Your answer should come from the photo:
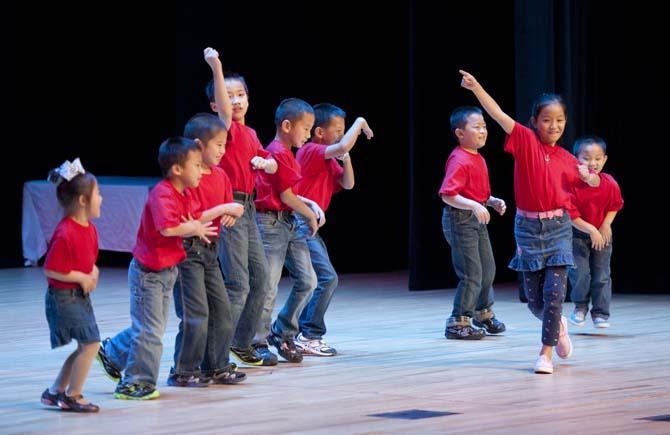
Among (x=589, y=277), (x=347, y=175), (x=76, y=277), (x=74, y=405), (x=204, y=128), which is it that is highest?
(x=204, y=128)

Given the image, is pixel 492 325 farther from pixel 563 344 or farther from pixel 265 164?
pixel 265 164

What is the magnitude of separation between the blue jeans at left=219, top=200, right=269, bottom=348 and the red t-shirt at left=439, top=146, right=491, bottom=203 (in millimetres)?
1509

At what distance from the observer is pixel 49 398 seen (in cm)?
521

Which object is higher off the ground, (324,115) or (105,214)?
(324,115)

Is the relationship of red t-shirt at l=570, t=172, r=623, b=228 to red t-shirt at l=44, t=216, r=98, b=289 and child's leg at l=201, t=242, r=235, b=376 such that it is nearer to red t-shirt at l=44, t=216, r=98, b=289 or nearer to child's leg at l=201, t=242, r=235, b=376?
child's leg at l=201, t=242, r=235, b=376

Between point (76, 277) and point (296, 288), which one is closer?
point (76, 277)

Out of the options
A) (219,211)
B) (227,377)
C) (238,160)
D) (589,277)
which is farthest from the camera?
(589,277)

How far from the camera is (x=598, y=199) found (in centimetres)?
799

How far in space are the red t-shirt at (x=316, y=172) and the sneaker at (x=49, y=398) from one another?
2.03m

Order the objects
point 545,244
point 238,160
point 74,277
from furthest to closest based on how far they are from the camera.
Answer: point 545,244, point 238,160, point 74,277

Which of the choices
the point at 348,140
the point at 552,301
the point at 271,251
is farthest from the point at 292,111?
the point at 552,301

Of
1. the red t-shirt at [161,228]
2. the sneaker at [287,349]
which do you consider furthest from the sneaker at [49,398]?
the sneaker at [287,349]

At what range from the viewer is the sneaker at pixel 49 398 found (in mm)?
5191

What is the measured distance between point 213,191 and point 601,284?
3.20 m
